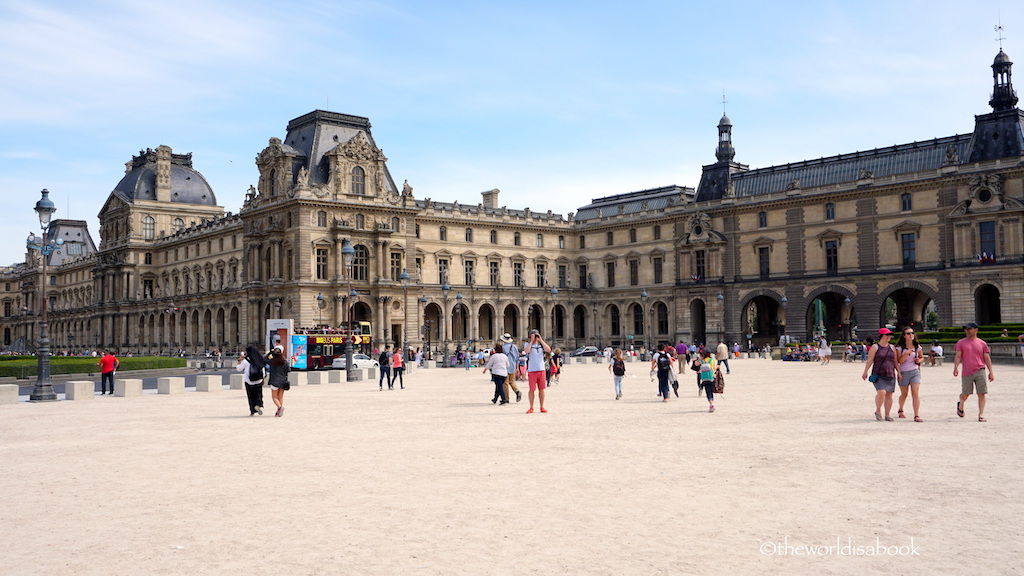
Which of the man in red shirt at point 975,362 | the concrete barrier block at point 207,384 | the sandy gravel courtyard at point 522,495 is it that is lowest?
the sandy gravel courtyard at point 522,495

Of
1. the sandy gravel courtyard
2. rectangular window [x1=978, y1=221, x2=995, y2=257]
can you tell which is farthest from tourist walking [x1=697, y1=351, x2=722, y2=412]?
rectangular window [x1=978, y1=221, x2=995, y2=257]

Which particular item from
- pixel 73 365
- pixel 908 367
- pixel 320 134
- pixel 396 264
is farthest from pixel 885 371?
pixel 320 134

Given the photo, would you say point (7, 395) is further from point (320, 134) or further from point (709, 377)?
point (320, 134)

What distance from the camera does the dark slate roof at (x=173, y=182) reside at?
117562 mm

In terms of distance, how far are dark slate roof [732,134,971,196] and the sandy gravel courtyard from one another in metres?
57.7

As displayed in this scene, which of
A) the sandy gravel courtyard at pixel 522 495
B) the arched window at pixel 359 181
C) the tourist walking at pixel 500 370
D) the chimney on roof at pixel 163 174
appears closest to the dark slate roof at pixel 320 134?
the arched window at pixel 359 181

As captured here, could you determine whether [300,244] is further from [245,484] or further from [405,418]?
[245,484]

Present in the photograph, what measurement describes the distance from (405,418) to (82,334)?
12250cm

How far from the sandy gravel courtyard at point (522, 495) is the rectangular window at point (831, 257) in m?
58.3

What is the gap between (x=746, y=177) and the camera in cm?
8725

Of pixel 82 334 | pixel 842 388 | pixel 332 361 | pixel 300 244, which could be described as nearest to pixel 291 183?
pixel 300 244

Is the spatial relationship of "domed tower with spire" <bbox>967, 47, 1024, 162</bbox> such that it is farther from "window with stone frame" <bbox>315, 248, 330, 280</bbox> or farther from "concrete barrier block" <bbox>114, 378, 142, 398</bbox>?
"concrete barrier block" <bbox>114, 378, 142, 398</bbox>

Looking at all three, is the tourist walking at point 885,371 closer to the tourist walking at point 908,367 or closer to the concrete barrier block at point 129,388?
the tourist walking at point 908,367

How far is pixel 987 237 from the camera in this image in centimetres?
6888
